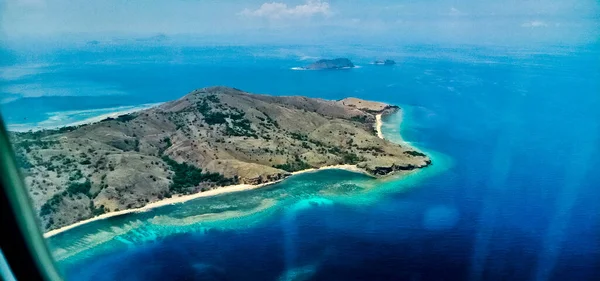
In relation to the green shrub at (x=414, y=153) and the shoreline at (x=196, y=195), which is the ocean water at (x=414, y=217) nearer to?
the shoreline at (x=196, y=195)

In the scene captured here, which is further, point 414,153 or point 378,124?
point 378,124

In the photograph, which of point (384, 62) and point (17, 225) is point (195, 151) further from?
point (384, 62)

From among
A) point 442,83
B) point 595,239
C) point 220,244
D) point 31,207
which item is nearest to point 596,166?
point 595,239

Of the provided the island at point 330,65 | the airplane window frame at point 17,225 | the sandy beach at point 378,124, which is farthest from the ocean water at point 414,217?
the island at point 330,65

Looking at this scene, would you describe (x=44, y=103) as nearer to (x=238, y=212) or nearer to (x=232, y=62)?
(x=238, y=212)

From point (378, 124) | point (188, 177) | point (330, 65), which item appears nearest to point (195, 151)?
point (188, 177)

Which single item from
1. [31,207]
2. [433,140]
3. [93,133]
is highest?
[31,207]

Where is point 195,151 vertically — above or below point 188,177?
above

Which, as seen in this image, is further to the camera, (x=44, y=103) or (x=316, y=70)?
(x=316, y=70)

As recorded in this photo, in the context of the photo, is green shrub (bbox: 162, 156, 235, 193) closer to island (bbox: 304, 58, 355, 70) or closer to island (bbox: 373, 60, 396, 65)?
island (bbox: 304, 58, 355, 70)
